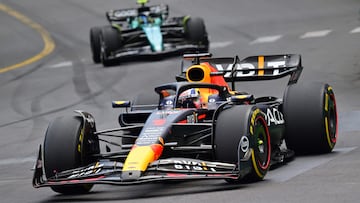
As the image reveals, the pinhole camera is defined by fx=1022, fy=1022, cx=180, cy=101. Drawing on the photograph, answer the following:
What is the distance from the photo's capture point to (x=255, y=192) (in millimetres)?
10523

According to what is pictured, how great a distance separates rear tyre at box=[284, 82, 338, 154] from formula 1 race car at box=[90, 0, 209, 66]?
1237 cm

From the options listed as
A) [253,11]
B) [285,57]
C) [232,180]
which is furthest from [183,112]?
[253,11]

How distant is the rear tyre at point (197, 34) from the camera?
26078mm

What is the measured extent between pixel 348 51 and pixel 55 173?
14.2m

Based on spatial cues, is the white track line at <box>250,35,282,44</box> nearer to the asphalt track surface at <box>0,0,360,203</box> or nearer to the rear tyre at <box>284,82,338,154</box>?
the asphalt track surface at <box>0,0,360,203</box>

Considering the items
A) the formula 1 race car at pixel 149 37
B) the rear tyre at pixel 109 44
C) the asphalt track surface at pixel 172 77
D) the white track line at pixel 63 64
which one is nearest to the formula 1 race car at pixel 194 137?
the asphalt track surface at pixel 172 77

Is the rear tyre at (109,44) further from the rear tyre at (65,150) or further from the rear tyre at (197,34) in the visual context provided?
the rear tyre at (65,150)

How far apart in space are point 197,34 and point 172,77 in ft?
10.5

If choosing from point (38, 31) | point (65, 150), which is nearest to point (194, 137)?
point (65, 150)

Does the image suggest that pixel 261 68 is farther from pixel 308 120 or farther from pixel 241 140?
pixel 241 140

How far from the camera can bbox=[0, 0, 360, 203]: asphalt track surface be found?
1116cm

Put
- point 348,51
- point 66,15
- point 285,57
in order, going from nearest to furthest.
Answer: point 285,57, point 348,51, point 66,15

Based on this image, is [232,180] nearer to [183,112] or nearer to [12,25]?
[183,112]

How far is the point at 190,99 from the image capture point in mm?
12930
